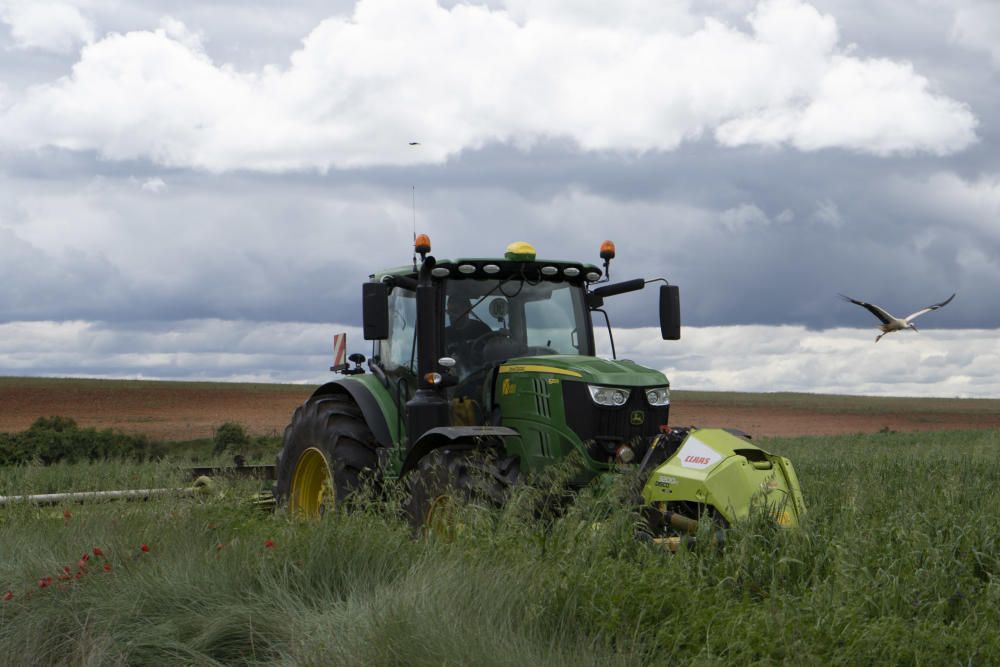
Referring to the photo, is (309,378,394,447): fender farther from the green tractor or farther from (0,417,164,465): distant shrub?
(0,417,164,465): distant shrub

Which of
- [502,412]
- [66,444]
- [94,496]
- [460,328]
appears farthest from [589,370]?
[66,444]

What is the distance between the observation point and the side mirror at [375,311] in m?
8.08

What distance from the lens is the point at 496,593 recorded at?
5.28 m

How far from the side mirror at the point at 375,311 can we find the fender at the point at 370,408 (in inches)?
47.9

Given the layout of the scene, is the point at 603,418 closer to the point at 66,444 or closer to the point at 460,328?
the point at 460,328

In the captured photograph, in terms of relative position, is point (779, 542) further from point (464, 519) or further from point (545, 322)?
point (545, 322)

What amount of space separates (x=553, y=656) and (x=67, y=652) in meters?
2.87

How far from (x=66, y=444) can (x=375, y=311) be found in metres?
16.5

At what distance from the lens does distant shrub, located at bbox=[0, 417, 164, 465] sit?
69.9ft

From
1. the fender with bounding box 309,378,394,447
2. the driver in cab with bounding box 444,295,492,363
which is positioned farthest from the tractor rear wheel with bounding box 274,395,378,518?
the driver in cab with bounding box 444,295,492,363

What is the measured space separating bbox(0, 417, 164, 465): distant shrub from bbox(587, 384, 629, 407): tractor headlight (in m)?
15.3

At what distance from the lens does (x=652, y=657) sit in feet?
15.9

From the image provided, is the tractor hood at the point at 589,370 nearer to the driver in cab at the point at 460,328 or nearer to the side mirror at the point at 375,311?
the driver in cab at the point at 460,328

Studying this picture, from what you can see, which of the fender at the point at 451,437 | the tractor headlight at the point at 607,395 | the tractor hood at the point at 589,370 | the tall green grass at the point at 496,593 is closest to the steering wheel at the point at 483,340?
the tractor hood at the point at 589,370
